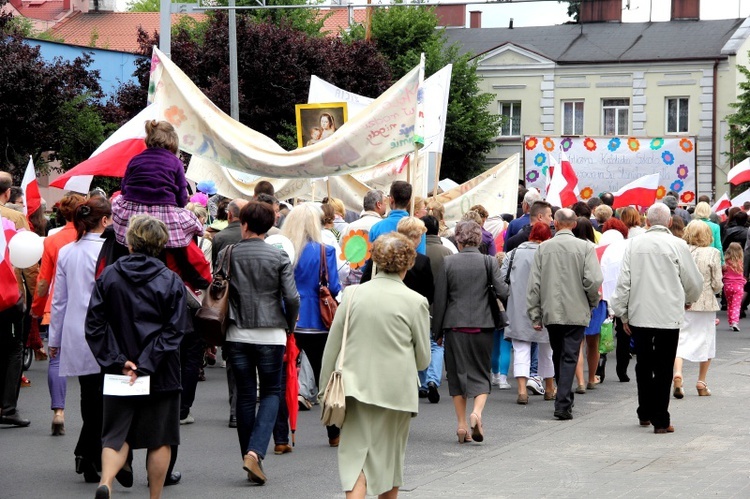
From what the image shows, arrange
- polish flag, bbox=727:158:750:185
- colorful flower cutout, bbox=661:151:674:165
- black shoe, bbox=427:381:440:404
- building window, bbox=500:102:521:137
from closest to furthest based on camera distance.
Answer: black shoe, bbox=427:381:440:404 → polish flag, bbox=727:158:750:185 → colorful flower cutout, bbox=661:151:674:165 → building window, bbox=500:102:521:137

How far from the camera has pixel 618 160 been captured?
31328mm

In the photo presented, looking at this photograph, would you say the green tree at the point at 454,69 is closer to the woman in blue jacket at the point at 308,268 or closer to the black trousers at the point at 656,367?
the black trousers at the point at 656,367

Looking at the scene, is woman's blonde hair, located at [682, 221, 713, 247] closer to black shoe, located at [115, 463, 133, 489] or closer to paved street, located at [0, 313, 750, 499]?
paved street, located at [0, 313, 750, 499]

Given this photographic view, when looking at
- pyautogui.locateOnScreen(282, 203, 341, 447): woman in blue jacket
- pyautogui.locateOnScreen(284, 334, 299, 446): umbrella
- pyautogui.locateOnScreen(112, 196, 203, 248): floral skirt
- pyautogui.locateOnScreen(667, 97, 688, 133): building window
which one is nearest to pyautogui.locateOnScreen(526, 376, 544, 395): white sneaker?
pyautogui.locateOnScreen(282, 203, 341, 447): woman in blue jacket

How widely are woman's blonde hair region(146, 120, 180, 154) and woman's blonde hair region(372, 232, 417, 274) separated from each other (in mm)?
2230

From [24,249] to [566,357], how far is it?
4886 millimetres

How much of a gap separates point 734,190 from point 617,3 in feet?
39.7

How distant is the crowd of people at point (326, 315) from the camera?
24.2 feet

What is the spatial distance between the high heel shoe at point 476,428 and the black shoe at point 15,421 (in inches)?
151

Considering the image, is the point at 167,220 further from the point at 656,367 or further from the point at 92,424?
the point at 656,367

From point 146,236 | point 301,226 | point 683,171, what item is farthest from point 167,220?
point 683,171

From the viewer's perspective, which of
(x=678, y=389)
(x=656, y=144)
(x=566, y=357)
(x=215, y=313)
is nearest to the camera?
(x=215, y=313)

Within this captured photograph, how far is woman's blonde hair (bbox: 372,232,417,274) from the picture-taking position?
24.3ft

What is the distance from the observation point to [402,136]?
12.8 metres
